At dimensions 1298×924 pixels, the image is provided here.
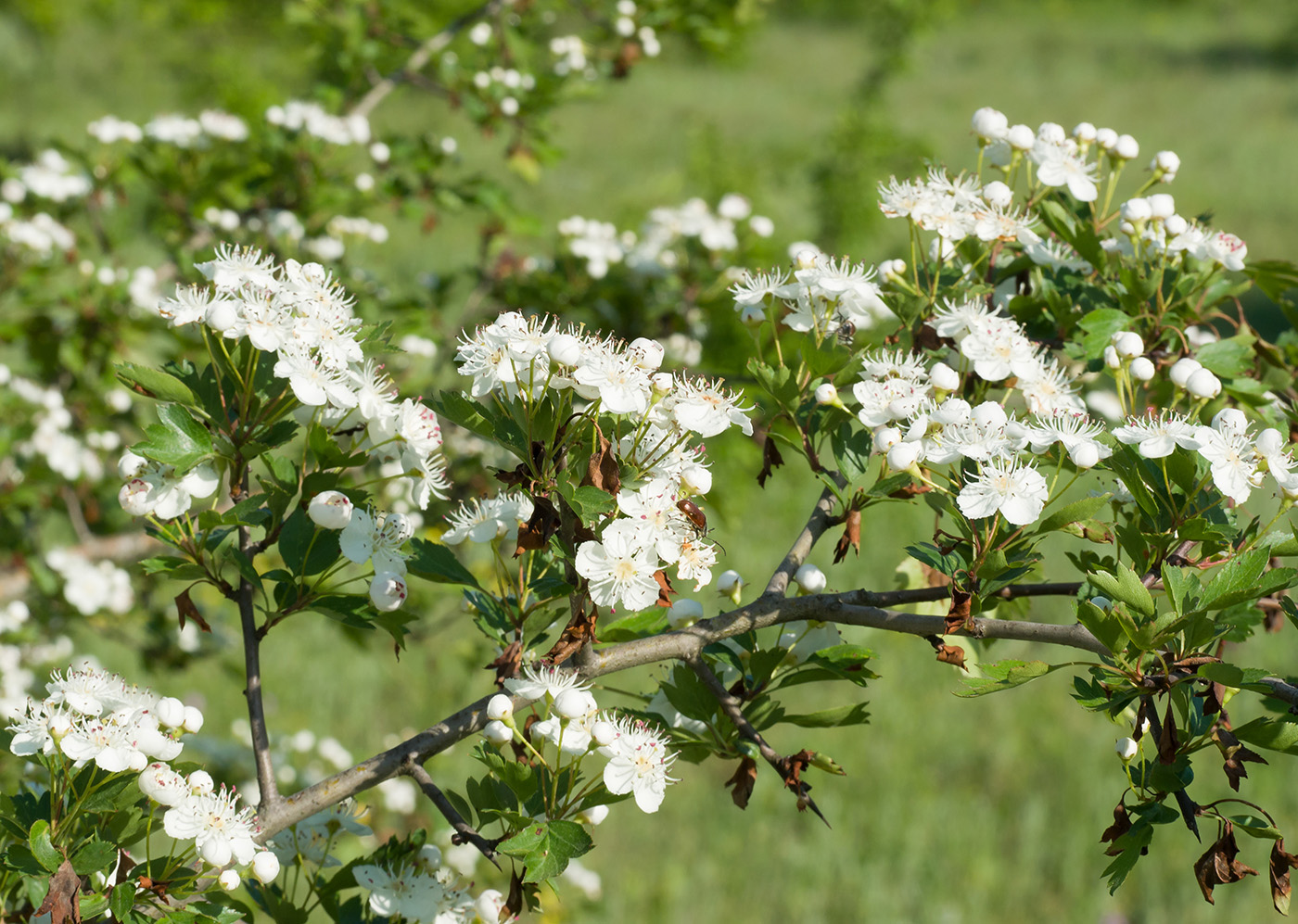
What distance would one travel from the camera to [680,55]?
24.6 meters

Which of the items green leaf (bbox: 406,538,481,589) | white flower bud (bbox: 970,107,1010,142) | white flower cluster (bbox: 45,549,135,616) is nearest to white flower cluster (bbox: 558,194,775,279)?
white flower bud (bbox: 970,107,1010,142)

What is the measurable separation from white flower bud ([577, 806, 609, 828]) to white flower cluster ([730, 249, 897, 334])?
71 centimetres

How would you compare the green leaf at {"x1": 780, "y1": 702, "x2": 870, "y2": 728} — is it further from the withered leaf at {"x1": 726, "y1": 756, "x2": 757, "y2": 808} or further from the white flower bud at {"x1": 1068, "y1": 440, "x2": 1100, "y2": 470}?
the white flower bud at {"x1": 1068, "y1": 440, "x2": 1100, "y2": 470}

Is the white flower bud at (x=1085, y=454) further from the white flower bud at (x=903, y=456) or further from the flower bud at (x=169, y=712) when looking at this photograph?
the flower bud at (x=169, y=712)

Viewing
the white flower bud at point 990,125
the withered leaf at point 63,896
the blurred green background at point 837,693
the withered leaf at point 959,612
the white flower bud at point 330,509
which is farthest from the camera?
the blurred green background at point 837,693

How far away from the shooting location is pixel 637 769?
4.28ft

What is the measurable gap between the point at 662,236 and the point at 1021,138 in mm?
1860

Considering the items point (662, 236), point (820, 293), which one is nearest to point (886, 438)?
point (820, 293)

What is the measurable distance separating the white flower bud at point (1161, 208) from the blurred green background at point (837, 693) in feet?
2.95

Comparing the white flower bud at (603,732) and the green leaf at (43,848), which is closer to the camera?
the green leaf at (43,848)

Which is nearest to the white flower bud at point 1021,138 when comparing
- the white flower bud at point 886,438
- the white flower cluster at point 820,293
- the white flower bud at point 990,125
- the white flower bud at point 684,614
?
the white flower bud at point 990,125

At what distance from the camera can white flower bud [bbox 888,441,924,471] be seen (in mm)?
1325

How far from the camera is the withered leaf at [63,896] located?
1.15 meters

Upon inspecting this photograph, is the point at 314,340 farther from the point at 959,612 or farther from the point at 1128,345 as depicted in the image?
the point at 1128,345
